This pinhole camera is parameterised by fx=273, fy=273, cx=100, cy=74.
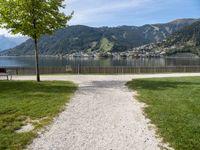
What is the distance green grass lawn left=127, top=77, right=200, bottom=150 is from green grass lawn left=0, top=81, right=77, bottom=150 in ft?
13.4

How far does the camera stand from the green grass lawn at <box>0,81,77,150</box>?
26.5 ft

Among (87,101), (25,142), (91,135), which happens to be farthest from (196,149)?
(87,101)

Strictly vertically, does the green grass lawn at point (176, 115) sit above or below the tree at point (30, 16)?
below

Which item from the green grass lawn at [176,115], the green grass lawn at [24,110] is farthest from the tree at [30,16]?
the green grass lawn at [176,115]

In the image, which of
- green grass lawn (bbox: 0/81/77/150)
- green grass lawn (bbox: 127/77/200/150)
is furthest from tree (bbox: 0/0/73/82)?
green grass lawn (bbox: 127/77/200/150)

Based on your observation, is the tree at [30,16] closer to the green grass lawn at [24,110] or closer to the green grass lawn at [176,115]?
the green grass lawn at [24,110]

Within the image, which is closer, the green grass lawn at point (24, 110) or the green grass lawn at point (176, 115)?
the green grass lawn at point (24, 110)

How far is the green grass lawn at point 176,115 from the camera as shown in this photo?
323 inches

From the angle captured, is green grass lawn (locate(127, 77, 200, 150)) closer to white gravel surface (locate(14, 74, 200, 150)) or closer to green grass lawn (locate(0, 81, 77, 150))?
white gravel surface (locate(14, 74, 200, 150))

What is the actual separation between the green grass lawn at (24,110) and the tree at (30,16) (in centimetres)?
578

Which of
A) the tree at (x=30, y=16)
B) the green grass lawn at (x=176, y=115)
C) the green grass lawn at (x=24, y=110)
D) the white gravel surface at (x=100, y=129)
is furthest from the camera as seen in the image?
the tree at (x=30, y=16)

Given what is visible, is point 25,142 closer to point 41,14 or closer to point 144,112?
point 144,112

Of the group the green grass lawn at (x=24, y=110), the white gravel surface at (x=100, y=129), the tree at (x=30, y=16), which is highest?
the tree at (x=30, y=16)

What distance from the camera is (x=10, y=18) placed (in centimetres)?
2073
